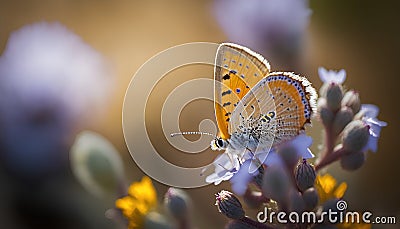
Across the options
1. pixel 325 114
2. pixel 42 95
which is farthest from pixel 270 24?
pixel 325 114

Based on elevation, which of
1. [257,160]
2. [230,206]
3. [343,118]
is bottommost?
[230,206]

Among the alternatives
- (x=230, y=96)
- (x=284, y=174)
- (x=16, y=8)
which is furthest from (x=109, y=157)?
(x=16, y=8)

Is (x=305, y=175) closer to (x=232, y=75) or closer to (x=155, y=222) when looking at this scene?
(x=232, y=75)

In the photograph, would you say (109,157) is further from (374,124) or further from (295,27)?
(295,27)

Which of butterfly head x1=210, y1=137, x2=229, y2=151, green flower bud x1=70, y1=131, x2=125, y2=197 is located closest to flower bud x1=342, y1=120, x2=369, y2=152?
butterfly head x1=210, y1=137, x2=229, y2=151

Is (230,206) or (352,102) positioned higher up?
(352,102)

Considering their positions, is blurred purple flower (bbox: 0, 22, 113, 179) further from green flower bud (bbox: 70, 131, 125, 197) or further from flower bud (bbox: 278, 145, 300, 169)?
flower bud (bbox: 278, 145, 300, 169)
